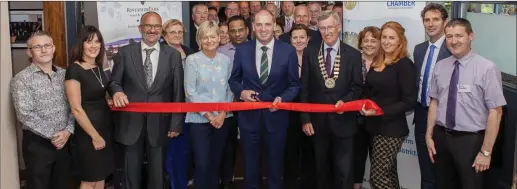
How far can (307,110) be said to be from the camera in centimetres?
494

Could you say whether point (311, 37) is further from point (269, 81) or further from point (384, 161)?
point (384, 161)

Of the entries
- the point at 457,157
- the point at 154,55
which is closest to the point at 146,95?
the point at 154,55

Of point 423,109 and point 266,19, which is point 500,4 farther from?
point 266,19

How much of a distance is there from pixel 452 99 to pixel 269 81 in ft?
4.81

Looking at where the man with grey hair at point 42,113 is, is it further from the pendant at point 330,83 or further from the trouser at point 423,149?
the trouser at point 423,149

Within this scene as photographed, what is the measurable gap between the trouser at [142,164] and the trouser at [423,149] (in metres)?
2.24

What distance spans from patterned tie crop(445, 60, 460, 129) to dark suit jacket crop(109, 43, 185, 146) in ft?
7.12

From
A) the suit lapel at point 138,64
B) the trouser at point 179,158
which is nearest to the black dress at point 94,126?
the suit lapel at point 138,64

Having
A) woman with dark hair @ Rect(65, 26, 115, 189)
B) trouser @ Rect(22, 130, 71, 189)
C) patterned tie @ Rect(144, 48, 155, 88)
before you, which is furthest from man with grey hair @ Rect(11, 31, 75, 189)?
patterned tie @ Rect(144, 48, 155, 88)

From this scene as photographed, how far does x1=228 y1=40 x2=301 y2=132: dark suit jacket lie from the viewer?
4859mm

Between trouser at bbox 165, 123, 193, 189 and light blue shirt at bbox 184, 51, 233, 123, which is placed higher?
light blue shirt at bbox 184, 51, 233, 123

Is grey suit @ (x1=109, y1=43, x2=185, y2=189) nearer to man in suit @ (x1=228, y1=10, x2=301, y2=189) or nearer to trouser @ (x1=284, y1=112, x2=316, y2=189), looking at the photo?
man in suit @ (x1=228, y1=10, x2=301, y2=189)

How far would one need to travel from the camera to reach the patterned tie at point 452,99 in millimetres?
4293

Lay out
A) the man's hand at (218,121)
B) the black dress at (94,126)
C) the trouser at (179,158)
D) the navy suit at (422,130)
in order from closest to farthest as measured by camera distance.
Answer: the black dress at (94,126) → the man's hand at (218,121) → the navy suit at (422,130) → the trouser at (179,158)
